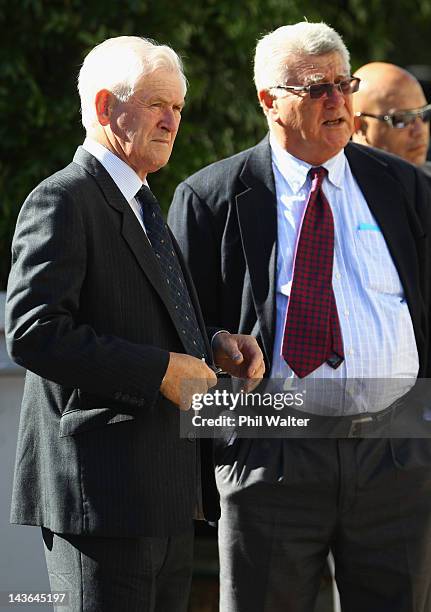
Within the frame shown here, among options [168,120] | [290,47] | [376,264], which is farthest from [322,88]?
[168,120]

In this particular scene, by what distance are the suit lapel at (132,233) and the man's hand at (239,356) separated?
0.28 m

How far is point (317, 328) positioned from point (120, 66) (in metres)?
0.99

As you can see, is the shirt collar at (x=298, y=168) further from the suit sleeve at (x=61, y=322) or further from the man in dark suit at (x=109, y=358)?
the suit sleeve at (x=61, y=322)

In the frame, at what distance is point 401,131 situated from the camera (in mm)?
4480

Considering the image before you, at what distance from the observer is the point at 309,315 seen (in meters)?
3.25

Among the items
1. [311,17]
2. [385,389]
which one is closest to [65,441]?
[385,389]

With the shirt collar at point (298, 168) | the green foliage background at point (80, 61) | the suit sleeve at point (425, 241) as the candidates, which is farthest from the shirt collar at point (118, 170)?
the green foliage background at point (80, 61)

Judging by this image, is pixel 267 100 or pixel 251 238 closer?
pixel 251 238

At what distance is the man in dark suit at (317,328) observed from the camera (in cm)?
326

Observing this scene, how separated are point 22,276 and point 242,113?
385 centimetres

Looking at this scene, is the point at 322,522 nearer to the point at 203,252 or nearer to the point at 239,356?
the point at 239,356

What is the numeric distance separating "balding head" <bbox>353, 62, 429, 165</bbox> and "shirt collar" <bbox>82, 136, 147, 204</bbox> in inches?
78.0

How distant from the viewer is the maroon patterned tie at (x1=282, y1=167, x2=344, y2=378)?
10.6 ft

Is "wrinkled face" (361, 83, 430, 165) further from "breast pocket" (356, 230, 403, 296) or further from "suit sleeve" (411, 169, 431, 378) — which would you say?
"breast pocket" (356, 230, 403, 296)
